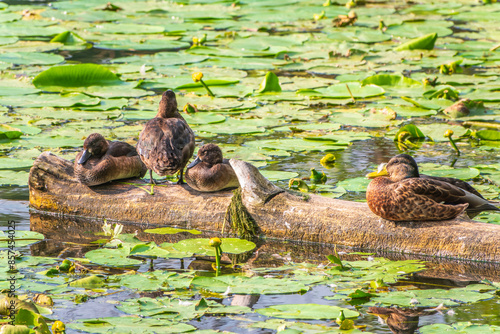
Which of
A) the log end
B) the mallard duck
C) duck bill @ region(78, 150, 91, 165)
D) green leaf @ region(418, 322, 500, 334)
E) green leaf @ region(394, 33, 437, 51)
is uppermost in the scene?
green leaf @ region(394, 33, 437, 51)

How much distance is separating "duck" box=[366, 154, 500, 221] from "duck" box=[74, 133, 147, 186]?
7.17 feet

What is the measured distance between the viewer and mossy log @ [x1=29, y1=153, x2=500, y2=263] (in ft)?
17.2

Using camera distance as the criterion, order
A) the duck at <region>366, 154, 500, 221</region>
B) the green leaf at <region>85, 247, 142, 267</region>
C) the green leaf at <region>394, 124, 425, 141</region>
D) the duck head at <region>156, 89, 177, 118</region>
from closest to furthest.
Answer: the green leaf at <region>85, 247, 142, 267</region> → the duck at <region>366, 154, 500, 221</region> → the duck head at <region>156, 89, 177, 118</region> → the green leaf at <region>394, 124, 425, 141</region>

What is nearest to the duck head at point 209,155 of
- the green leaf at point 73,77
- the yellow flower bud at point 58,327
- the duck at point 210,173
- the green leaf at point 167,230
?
the duck at point 210,173

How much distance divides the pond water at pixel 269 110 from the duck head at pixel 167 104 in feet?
3.83

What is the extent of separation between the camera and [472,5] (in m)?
16.8

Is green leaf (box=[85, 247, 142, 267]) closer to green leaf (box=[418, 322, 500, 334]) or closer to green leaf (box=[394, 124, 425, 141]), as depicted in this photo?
green leaf (box=[418, 322, 500, 334])

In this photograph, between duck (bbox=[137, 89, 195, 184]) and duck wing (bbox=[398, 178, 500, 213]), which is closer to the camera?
duck wing (bbox=[398, 178, 500, 213])

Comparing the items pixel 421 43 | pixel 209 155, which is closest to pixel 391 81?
pixel 421 43

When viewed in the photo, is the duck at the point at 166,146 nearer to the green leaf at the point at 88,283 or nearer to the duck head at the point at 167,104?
the duck head at the point at 167,104

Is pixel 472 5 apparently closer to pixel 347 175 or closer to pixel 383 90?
pixel 383 90

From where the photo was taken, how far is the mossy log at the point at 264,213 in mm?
5234

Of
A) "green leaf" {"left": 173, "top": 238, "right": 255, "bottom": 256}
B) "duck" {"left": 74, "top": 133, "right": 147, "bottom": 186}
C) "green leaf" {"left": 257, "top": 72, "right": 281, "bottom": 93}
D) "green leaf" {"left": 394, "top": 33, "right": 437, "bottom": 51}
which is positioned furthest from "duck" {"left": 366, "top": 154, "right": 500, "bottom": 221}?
"green leaf" {"left": 394, "top": 33, "right": 437, "bottom": 51}

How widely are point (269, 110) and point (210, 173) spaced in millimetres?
3898
